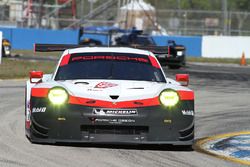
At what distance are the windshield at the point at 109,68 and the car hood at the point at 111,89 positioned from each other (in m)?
0.42

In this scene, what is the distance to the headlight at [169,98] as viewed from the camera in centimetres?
892

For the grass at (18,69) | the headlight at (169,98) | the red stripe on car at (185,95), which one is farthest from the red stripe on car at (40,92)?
the grass at (18,69)

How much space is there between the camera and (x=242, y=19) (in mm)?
48938

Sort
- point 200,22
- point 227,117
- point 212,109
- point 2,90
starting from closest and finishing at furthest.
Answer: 1. point 227,117
2. point 212,109
3. point 2,90
4. point 200,22

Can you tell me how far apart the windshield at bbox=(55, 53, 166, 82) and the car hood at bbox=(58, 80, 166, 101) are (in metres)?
0.42

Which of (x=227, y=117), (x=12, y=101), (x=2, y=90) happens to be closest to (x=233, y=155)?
(x=227, y=117)

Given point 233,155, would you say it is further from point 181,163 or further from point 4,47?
point 4,47

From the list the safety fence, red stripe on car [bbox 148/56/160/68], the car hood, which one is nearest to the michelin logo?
the car hood

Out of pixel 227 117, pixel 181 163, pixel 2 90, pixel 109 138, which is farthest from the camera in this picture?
pixel 2 90

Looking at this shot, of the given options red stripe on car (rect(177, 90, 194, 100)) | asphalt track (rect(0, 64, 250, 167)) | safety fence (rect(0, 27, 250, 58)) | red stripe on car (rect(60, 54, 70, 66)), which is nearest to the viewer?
asphalt track (rect(0, 64, 250, 167))

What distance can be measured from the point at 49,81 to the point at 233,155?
2511 mm

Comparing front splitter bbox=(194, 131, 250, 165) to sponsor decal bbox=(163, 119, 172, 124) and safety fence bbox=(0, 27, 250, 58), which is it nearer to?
sponsor decal bbox=(163, 119, 172, 124)

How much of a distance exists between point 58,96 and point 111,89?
640 millimetres

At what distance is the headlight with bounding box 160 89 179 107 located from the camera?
892 centimetres
